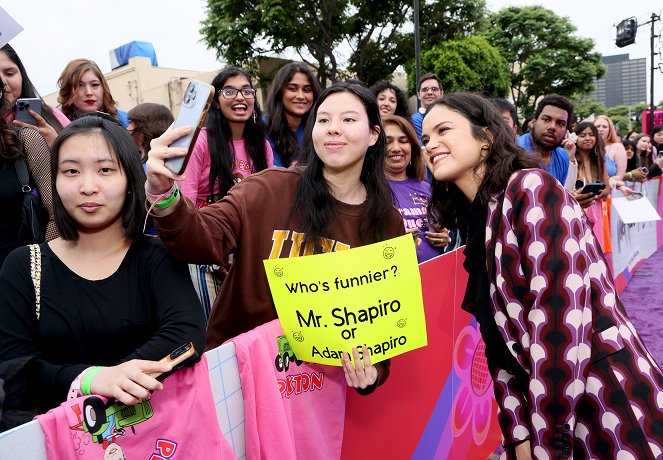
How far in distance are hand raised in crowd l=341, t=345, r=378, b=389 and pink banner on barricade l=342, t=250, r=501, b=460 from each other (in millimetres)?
304

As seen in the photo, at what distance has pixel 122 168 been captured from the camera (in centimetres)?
155

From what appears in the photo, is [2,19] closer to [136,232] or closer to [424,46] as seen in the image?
[136,232]

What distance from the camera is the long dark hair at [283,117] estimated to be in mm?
3652

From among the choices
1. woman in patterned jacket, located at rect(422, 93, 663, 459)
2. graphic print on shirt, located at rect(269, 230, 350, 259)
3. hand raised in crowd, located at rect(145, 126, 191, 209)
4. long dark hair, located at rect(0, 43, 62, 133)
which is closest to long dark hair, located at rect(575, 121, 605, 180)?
A: woman in patterned jacket, located at rect(422, 93, 663, 459)

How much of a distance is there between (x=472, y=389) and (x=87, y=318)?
6.74 ft

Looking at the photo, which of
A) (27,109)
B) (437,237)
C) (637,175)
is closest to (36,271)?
(27,109)

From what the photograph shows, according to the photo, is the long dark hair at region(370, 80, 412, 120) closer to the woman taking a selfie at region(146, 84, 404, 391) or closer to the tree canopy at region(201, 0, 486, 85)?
the woman taking a selfie at region(146, 84, 404, 391)

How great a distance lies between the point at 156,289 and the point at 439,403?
152 centimetres

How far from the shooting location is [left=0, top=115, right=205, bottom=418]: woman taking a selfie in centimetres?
134

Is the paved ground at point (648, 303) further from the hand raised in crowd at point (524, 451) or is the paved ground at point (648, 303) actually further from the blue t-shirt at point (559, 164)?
the hand raised in crowd at point (524, 451)

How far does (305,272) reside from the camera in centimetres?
156

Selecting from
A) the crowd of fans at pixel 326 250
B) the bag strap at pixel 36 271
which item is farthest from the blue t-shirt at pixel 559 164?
the bag strap at pixel 36 271

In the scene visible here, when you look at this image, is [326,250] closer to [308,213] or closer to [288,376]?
[308,213]

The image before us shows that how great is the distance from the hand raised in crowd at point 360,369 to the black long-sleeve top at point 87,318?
0.45 meters
